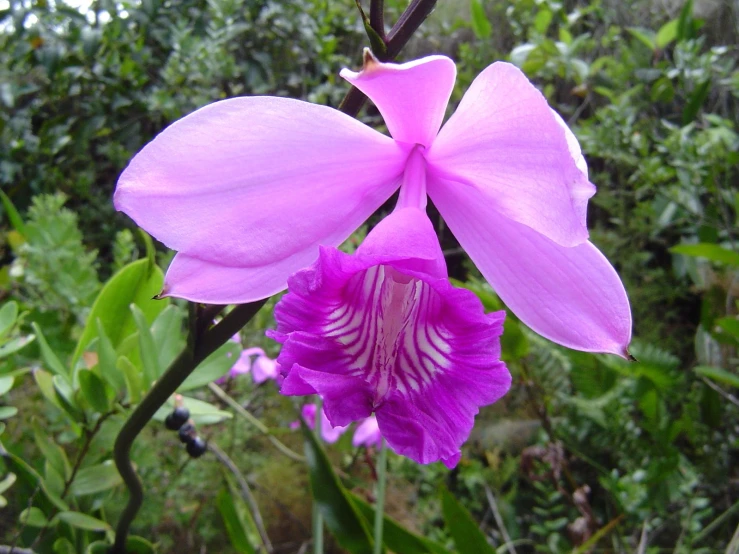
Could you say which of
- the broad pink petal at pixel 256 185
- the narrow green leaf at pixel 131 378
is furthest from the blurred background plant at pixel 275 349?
the broad pink petal at pixel 256 185

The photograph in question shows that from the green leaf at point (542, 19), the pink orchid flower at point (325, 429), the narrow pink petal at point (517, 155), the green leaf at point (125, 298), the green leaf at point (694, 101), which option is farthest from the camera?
the green leaf at point (542, 19)

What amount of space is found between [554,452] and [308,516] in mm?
734

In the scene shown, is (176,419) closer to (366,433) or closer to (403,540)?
(403,540)

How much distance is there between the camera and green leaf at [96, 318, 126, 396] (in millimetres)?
623

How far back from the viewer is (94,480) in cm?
69

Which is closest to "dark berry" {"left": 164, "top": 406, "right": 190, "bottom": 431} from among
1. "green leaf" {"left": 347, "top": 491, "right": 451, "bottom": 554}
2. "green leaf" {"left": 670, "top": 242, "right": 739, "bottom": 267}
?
"green leaf" {"left": 347, "top": 491, "right": 451, "bottom": 554}

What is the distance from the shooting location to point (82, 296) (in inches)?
41.3

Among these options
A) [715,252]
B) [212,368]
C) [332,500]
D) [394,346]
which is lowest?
[715,252]

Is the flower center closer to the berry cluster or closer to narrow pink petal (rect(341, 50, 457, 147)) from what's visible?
narrow pink petal (rect(341, 50, 457, 147))

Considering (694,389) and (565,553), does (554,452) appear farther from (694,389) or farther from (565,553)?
(694,389)

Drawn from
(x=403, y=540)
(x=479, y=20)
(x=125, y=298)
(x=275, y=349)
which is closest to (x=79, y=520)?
(x=125, y=298)

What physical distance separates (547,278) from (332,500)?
18.9 inches

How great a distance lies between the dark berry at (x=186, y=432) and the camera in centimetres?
76

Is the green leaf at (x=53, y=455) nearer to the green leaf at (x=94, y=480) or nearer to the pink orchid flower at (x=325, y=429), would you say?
the green leaf at (x=94, y=480)
